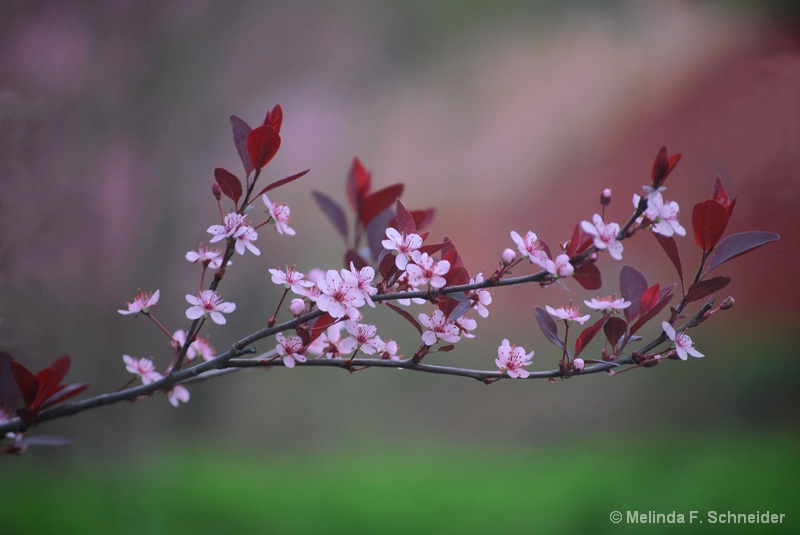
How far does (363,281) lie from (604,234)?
20 centimetres

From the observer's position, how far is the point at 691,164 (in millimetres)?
1512

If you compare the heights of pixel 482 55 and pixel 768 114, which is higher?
pixel 482 55

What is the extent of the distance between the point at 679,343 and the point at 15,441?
0.69 meters

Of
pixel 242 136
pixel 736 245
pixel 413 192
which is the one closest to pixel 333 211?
pixel 242 136

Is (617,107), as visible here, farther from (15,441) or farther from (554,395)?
(15,441)

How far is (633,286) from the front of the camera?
0.57 m

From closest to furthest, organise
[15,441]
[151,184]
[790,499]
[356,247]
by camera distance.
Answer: [15,441] < [356,247] < [790,499] < [151,184]

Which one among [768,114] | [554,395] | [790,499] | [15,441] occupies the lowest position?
[15,441]

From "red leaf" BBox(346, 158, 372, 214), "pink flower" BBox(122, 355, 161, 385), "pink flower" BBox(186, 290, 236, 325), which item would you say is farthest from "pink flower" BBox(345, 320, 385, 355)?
"red leaf" BBox(346, 158, 372, 214)

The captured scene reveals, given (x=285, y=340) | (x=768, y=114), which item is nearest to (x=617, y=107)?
(x=768, y=114)

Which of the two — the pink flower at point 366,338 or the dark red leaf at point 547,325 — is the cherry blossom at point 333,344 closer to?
the pink flower at point 366,338

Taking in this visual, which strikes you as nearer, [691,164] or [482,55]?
[691,164]

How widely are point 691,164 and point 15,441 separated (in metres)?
1.54

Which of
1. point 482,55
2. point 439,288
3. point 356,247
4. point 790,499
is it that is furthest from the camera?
point 482,55
